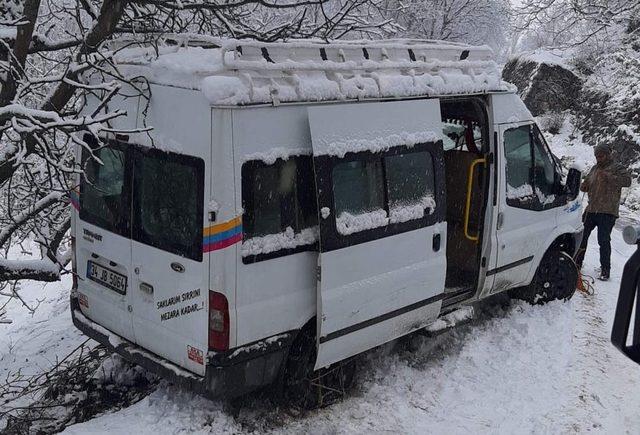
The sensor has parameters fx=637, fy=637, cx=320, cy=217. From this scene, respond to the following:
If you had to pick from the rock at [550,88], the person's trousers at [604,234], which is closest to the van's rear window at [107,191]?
the person's trousers at [604,234]

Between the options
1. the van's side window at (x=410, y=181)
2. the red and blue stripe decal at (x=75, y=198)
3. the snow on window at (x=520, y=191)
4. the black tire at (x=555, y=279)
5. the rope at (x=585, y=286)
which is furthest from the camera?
the rope at (x=585, y=286)

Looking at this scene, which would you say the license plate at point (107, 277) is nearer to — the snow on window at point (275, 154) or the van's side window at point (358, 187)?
the snow on window at point (275, 154)

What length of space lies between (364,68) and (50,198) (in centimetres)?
318

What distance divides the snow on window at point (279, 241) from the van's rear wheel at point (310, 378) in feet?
2.44

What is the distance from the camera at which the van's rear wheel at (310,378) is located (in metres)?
4.80

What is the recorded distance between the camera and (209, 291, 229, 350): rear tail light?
407 centimetres

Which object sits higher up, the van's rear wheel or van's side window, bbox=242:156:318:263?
van's side window, bbox=242:156:318:263

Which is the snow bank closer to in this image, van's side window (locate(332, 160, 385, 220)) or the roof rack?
the roof rack

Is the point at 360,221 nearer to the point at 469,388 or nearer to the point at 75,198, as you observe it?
the point at 469,388

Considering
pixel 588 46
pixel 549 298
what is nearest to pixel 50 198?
pixel 549 298

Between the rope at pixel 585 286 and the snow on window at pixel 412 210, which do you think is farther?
the rope at pixel 585 286

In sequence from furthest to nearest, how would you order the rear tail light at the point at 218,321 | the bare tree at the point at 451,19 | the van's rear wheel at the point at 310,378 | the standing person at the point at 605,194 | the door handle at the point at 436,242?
the bare tree at the point at 451,19
the standing person at the point at 605,194
the door handle at the point at 436,242
the van's rear wheel at the point at 310,378
the rear tail light at the point at 218,321

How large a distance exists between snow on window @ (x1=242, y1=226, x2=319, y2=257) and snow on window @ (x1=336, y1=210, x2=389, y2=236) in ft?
0.62

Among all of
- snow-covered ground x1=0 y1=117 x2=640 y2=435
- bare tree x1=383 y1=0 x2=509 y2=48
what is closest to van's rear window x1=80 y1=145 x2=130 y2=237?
snow-covered ground x1=0 y1=117 x2=640 y2=435
